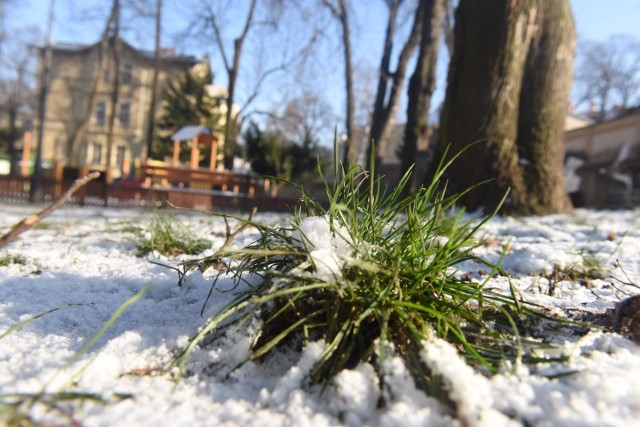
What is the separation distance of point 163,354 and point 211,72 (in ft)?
109

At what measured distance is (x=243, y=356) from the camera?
1169 mm

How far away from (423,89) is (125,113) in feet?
111

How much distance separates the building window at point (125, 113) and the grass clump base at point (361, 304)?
131 feet

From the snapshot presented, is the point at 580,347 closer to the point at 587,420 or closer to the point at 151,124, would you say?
the point at 587,420

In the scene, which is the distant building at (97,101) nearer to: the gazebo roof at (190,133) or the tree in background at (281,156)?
the tree in background at (281,156)

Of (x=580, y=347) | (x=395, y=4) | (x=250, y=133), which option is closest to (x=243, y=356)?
(x=580, y=347)

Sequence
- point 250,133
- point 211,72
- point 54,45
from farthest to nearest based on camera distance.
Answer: point 54,45 → point 211,72 → point 250,133

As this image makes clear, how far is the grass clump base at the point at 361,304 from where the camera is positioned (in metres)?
1.08

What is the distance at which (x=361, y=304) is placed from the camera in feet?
3.89

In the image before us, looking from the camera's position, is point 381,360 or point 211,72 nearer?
point 381,360

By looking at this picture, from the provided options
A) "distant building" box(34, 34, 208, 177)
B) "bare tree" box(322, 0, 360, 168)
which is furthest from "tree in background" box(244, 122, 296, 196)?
"distant building" box(34, 34, 208, 177)

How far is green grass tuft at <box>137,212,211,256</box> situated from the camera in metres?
2.58

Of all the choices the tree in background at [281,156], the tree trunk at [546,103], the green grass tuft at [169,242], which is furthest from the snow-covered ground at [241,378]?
the tree in background at [281,156]

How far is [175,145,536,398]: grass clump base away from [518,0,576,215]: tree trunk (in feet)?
13.6
